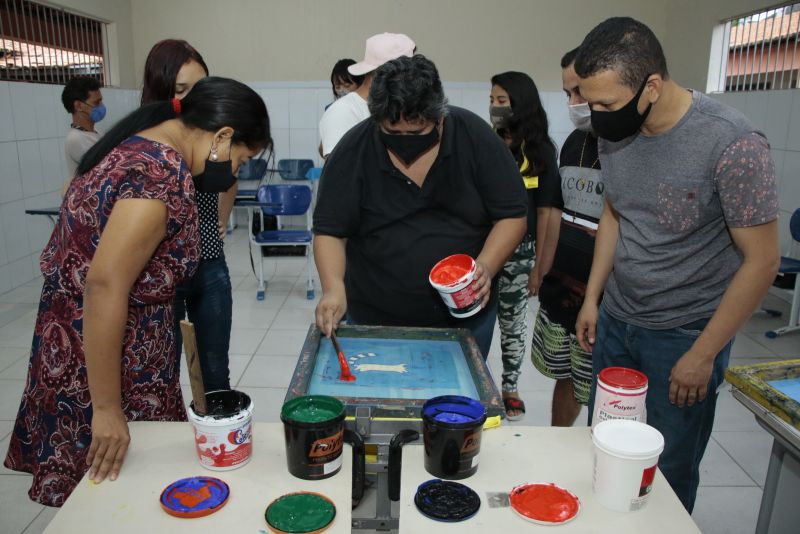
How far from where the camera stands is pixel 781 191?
176 inches

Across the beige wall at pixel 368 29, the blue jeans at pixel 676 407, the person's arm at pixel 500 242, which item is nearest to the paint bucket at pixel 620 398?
the blue jeans at pixel 676 407

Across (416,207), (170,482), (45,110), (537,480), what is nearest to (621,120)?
→ (416,207)

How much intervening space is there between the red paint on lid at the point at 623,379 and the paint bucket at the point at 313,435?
1.56ft

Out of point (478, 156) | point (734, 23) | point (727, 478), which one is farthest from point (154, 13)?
point (727, 478)

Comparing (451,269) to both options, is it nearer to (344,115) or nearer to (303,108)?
(344,115)

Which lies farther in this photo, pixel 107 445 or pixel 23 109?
pixel 23 109

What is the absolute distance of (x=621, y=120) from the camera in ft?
4.36

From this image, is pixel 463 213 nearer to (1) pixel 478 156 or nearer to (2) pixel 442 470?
(1) pixel 478 156

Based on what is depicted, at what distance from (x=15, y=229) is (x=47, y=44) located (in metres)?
1.66

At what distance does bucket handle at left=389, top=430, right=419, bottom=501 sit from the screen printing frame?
0.43 feet

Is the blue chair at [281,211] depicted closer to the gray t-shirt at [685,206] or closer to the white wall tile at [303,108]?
the white wall tile at [303,108]

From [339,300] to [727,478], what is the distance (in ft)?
5.80

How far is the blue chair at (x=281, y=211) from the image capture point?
14.4 feet

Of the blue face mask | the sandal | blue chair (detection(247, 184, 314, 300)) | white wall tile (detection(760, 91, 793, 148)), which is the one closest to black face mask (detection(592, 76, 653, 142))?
the sandal
